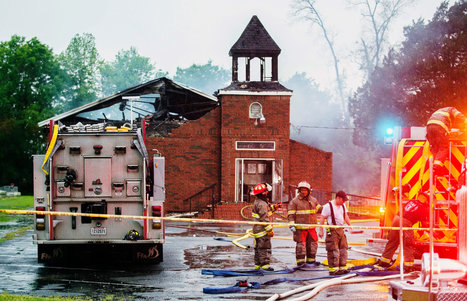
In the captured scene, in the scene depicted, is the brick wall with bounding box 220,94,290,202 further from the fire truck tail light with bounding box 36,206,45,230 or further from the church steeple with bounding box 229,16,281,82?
the fire truck tail light with bounding box 36,206,45,230

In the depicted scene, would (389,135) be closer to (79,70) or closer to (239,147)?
(239,147)

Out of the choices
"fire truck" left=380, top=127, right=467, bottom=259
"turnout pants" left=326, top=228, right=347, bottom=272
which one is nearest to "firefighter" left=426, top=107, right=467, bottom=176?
"fire truck" left=380, top=127, right=467, bottom=259

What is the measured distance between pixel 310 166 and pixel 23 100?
113ft

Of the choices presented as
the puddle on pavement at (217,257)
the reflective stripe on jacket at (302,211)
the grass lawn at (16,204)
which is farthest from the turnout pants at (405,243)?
the grass lawn at (16,204)

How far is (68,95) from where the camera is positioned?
68125 mm

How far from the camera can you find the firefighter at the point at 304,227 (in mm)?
13625

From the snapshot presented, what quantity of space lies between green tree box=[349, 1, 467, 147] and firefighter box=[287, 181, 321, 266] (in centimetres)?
2602

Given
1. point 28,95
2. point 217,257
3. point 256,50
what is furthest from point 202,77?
point 217,257

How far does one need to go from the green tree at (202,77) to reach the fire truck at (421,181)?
10536cm

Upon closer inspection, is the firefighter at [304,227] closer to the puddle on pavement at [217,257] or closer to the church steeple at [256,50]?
A: the puddle on pavement at [217,257]

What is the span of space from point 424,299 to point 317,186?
1111 inches

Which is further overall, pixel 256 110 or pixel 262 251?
pixel 256 110

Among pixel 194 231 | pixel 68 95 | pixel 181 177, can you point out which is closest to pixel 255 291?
pixel 194 231

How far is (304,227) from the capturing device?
13.7 m
